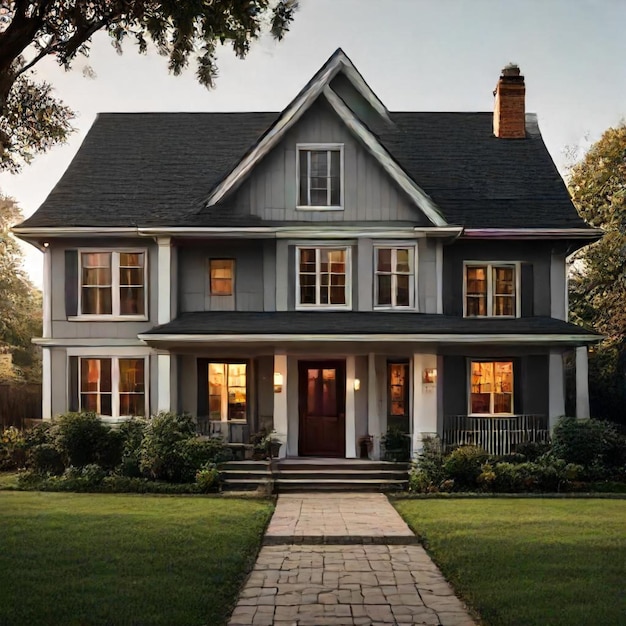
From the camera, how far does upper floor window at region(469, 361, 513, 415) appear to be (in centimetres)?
2127

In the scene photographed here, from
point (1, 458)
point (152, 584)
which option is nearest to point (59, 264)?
point (1, 458)

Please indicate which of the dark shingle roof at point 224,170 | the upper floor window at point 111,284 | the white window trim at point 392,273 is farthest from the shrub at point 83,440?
the white window trim at point 392,273

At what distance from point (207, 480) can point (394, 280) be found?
6.93 meters

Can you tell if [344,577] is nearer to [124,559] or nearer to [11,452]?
[124,559]

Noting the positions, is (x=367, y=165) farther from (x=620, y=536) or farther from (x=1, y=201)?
(x=1, y=201)

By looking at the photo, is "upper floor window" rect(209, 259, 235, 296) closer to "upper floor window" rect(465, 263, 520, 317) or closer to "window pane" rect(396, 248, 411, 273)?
"window pane" rect(396, 248, 411, 273)

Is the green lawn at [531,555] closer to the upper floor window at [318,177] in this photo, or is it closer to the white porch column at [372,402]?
the white porch column at [372,402]

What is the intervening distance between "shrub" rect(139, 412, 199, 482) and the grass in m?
2.11

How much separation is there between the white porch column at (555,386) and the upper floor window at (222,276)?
27.4 ft

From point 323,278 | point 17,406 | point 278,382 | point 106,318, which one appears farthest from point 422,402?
point 17,406

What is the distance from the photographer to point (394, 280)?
20.8 meters

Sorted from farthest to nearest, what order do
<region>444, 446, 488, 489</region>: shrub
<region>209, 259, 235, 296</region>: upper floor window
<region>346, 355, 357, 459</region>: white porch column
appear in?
<region>209, 259, 235, 296</region>: upper floor window, <region>346, 355, 357, 459</region>: white porch column, <region>444, 446, 488, 489</region>: shrub

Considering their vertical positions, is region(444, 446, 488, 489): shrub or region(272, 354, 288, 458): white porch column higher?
region(272, 354, 288, 458): white porch column

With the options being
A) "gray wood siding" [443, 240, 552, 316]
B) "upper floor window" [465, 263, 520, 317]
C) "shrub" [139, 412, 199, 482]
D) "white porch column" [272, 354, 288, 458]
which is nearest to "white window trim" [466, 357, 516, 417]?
"upper floor window" [465, 263, 520, 317]
